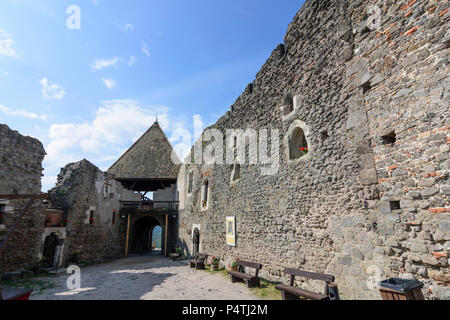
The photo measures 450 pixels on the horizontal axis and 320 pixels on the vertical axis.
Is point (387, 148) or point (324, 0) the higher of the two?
point (324, 0)

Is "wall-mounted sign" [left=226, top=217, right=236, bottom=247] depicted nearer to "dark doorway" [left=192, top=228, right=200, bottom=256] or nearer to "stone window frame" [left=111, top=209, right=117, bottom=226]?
"dark doorway" [left=192, top=228, right=200, bottom=256]

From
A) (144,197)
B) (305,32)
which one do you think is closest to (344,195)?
(305,32)

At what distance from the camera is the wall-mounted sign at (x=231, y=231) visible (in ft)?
29.3

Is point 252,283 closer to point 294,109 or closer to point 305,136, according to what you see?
point 305,136

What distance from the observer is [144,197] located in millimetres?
18891

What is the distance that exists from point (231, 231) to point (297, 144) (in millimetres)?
4368

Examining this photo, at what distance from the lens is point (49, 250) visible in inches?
404

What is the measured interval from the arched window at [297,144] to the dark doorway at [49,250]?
33.5 feet

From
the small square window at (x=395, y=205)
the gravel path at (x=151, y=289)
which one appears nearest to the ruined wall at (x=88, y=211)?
the gravel path at (x=151, y=289)

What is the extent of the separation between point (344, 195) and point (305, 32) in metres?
4.29

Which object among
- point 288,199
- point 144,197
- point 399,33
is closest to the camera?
point 399,33

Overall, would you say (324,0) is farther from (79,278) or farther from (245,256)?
(79,278)

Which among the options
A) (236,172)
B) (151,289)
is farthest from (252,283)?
(236,172)

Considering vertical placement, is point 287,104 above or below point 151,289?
above
